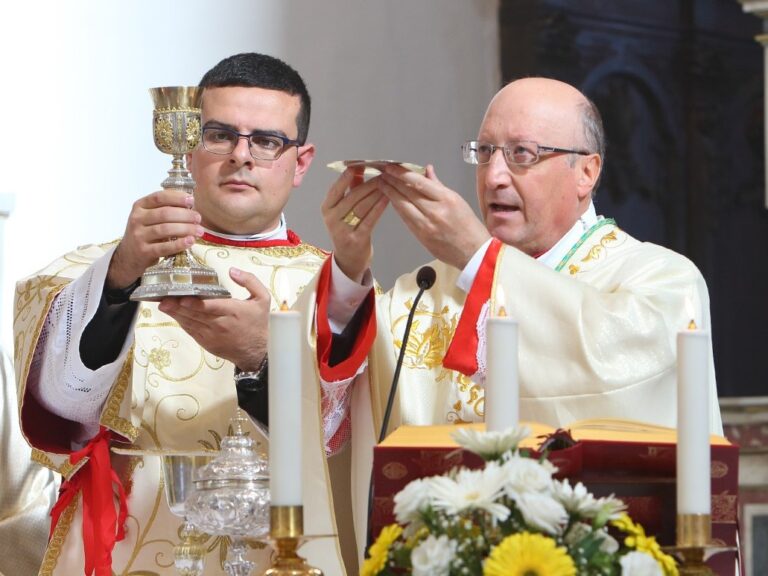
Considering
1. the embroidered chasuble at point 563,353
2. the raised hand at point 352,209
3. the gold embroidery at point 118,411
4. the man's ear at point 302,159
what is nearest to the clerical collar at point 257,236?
the man's ear at point 302,159

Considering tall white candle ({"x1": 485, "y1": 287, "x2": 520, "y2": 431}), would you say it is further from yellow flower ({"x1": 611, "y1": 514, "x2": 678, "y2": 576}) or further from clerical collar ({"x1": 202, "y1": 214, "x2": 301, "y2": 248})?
clerical collar ({"x1": 202, "y1": 214, "x2": 301, "y2": 248})

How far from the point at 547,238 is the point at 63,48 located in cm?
245

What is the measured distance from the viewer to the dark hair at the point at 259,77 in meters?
3.46

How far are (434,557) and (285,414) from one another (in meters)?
0.25

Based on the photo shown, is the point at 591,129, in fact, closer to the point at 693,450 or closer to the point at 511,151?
the point at 511,151

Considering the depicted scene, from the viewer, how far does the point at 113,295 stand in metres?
3.09

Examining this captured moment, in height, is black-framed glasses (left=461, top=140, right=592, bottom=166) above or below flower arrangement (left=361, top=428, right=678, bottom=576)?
above

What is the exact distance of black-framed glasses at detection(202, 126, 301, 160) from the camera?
3.38 metres

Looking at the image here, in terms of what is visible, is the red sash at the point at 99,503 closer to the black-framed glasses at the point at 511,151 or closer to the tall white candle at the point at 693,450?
the black-framed glasses at the point at 511,151

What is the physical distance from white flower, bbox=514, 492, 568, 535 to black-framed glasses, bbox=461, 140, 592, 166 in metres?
1.55

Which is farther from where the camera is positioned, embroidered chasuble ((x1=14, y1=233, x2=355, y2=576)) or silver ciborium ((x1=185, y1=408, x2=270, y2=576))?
embroidered chasuble ((x1=14, y1=233, x2=355, y2=576))

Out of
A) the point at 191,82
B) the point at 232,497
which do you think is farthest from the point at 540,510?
the point at 191,82

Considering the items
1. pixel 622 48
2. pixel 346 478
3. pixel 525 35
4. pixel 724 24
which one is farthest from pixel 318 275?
pixel 724 24

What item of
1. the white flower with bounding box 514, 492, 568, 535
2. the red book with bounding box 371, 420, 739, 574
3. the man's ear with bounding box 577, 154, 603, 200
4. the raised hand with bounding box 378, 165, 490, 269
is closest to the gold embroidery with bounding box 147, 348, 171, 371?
the raised hand with bounding box 378, 165, 490, 269
